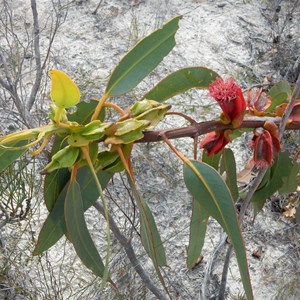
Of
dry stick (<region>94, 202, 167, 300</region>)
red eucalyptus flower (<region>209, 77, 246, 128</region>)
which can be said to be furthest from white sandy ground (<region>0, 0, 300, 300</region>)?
red eucalyptus flower (<region>209, 77, 246, 128</region>)

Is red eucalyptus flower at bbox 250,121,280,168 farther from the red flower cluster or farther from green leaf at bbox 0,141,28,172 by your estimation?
green leaf at bbox 0,141,28,172

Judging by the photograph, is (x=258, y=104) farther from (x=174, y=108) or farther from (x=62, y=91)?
(x=174, y=108)

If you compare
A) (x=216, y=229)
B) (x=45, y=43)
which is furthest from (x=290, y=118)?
(x=45, y=43)

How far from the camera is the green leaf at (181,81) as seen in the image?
0.95 m

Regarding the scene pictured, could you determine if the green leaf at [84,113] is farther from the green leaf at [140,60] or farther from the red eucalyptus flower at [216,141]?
the red eucalyptus flower at [216,141]

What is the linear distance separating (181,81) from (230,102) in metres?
0.14

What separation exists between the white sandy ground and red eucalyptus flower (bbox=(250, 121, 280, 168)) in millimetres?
912

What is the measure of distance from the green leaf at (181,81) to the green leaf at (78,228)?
22 centimetres

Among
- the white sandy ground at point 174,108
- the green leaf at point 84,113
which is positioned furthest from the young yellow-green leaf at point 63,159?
the white sandy ground at point 174,108

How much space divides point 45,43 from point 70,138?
2.18m

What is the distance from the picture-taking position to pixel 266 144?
35.2 inches

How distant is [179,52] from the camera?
280 centimetres

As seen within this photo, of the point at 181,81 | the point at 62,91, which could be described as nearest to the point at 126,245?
the point at 181,81

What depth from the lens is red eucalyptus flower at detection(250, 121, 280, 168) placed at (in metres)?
0.89
